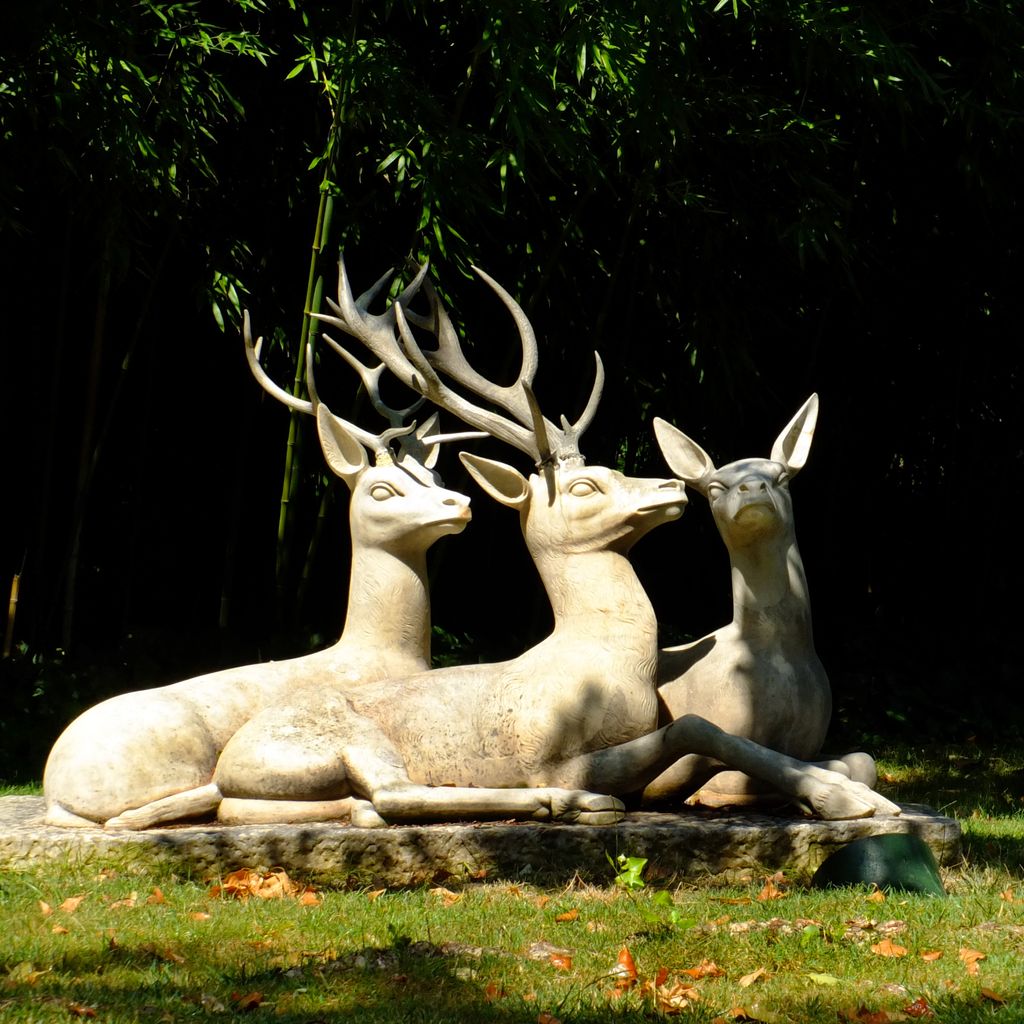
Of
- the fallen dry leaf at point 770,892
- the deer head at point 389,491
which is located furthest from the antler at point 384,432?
the fallen dry leaf at point 770,892

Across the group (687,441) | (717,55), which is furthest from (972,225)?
(687,441)

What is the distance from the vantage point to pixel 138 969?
3.25m

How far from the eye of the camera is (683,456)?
191 inches

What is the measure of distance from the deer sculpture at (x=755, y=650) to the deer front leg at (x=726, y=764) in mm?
198

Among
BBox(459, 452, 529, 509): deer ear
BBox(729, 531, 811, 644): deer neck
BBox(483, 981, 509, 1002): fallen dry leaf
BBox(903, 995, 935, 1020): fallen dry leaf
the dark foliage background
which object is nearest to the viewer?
BBox(903, 995, 935, 1020): fallen dry leaf

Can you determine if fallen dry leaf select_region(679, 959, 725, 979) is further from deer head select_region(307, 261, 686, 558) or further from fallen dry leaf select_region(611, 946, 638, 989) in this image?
deer head select_region(307, 261, 686, 558)

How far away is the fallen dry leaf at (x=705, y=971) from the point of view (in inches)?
128

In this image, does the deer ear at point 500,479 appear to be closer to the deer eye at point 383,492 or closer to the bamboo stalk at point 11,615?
the deer eye at point 383,492

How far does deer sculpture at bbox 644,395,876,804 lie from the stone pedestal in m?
0.42

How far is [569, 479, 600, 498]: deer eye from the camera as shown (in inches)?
189

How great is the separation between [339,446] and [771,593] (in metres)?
1.53

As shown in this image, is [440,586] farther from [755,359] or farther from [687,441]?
[687,441]

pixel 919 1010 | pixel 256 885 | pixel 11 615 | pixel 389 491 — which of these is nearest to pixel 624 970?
pixel 919 1010

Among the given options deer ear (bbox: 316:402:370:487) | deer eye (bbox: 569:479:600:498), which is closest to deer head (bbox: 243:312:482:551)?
deer ear (bbox: 316:402:370:487)
